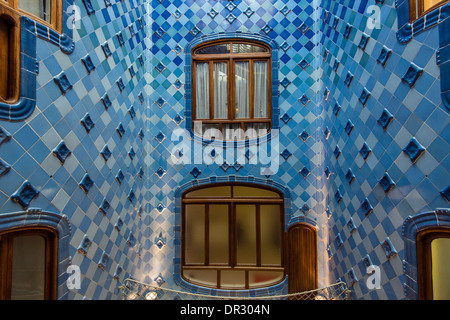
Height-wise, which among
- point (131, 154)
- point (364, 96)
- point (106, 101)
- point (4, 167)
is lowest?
point (4, 167)

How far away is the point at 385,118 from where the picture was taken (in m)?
3.20

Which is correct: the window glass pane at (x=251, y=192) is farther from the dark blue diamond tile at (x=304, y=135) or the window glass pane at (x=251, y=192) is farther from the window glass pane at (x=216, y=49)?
the window glass pane at (x=216, y=49)

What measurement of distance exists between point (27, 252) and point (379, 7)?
474 cm

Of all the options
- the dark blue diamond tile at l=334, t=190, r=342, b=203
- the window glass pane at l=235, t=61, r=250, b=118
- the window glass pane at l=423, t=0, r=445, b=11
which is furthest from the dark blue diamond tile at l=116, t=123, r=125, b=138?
the window glass pane at l=423, t=0, r=445, b=11

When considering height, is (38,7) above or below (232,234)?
above

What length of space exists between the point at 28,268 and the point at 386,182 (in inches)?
155

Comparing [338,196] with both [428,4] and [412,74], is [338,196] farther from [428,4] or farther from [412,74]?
[428,4]

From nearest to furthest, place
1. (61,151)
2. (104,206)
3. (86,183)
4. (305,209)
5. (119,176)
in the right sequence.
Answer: (61,151)
(86,183)
(104,206)
(119,176)
(305,209)

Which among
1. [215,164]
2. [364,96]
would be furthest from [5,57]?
[364,96]

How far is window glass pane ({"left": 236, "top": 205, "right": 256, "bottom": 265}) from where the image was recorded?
17.4 ft

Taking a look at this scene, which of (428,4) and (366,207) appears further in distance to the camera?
(366,207)

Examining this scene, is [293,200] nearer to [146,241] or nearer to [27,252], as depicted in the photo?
[146,241]

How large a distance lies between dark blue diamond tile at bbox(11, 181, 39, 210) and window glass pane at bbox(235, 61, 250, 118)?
3685 mm
